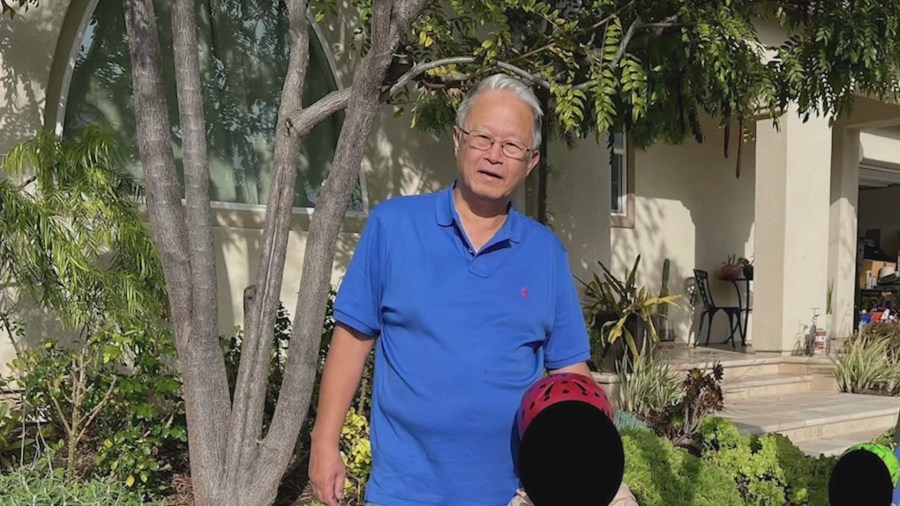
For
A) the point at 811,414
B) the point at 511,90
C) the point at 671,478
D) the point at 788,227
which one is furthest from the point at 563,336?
the point at 788,227

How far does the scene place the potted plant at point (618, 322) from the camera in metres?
6.86

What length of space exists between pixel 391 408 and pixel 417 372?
0.13 meters

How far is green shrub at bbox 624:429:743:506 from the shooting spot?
3.98 m

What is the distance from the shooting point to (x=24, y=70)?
4984 mm

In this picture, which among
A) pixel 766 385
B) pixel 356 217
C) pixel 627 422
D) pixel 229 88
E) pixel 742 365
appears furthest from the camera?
pixel 742 365

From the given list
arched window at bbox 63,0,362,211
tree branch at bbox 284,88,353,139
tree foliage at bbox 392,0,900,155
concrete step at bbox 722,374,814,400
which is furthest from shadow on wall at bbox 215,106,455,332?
concrete step at bbox 722,374,814,400

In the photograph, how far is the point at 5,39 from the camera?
16.1 feet

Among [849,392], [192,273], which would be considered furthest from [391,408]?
[849,392]

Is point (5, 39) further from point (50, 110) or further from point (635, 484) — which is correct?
point (635, 484)

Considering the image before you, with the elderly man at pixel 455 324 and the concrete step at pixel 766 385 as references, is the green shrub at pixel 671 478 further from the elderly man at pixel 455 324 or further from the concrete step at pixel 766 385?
the concrete step at pixel 766 385

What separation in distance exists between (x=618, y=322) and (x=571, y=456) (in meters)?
5.78

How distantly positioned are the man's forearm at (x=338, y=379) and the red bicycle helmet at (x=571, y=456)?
83cm

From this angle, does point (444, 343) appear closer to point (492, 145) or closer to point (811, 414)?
point (492, 145)

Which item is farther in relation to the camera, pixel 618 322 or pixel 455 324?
pixel 618 322
